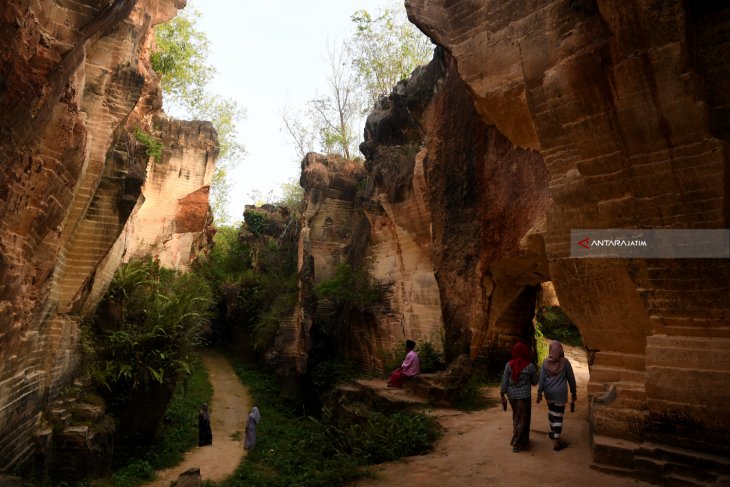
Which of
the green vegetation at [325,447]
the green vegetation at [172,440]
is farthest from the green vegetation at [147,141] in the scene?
the green vegetation at [325,447]

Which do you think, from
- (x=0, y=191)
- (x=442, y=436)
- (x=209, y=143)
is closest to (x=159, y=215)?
(x=209, y=143)

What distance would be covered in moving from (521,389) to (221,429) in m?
9.54

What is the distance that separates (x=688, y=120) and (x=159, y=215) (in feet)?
50.1

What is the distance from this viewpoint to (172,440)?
10367 millimetres

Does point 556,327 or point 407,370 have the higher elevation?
point 556,327

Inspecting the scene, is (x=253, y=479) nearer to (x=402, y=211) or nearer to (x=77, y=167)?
(x=77, y=167)

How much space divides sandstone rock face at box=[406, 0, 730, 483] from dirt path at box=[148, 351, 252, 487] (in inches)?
283

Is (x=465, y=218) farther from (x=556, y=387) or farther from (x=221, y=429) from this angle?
(x=221, y=429)

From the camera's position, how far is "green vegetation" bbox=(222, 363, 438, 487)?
612cm

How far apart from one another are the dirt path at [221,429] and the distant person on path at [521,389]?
5888mm

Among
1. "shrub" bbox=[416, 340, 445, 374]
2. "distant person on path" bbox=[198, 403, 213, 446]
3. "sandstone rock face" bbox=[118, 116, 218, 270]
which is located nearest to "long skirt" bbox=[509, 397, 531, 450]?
"shrub" bbox=[416, 340, 445, 374]

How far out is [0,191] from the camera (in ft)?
14.7

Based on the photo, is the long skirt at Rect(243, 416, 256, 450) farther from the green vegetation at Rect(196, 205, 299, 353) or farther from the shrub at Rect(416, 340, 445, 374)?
the green vegetation at Rect(196, 205, 299, 353)

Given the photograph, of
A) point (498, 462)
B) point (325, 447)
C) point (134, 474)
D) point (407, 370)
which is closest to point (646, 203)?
point (498, 462)
